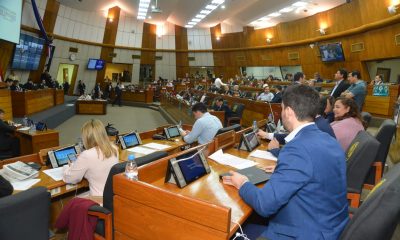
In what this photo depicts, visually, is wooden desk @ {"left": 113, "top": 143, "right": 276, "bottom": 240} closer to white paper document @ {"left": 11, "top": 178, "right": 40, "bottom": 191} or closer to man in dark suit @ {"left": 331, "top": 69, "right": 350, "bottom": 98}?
white paper document @ {"left": 11, "top": 178, "right": 40, "bottom": 191}

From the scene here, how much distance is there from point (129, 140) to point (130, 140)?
19mm

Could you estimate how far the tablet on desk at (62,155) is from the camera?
315 centimetres

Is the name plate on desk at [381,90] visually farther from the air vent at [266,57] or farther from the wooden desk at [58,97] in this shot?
the wooden desk at [58,97]

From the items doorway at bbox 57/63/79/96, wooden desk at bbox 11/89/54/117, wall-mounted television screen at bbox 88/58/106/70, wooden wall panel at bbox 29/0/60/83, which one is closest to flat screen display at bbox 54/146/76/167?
wooden desk at bbox 11/89/54/117

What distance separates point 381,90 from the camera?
857 centimetres

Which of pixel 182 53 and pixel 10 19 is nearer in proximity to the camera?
pixel 10 19

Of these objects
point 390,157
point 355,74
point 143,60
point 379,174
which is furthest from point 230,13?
point 379,174

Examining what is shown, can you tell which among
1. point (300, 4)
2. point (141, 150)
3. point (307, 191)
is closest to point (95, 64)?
point (300, 4)

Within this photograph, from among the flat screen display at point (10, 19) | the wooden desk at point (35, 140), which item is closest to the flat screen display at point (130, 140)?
the wooden desk at point (35, 140)

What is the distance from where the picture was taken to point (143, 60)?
2069cm

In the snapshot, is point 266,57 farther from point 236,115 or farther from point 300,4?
point 236,115

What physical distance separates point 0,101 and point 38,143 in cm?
283

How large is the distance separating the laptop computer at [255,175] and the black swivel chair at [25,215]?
1249 mm

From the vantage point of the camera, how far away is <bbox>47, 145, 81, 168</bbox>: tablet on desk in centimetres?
315
